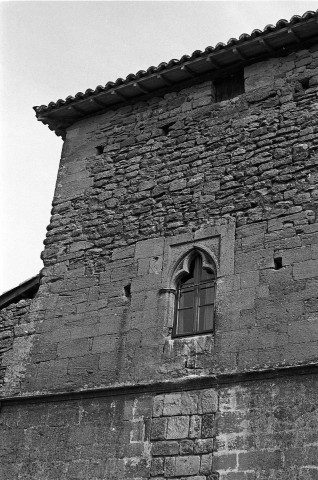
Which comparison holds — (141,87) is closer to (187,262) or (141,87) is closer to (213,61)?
(213,61)

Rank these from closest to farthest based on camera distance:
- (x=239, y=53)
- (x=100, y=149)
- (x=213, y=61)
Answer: (x=239, y=53) < (x=213, y=61) < (x=100, y=149)

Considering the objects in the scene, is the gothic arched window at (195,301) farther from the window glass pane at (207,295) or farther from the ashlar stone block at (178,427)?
the ashlar stone block at (178,427)

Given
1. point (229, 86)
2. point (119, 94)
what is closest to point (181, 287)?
point (229, 86)

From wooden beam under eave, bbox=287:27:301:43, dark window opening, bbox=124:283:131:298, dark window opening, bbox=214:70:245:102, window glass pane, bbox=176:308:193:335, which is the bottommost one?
window glass pane, bbox=176:308:193:335

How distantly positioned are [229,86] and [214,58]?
496mm

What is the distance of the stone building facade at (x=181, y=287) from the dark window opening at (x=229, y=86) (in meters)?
0.02

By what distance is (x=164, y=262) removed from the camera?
→ 28.7ft

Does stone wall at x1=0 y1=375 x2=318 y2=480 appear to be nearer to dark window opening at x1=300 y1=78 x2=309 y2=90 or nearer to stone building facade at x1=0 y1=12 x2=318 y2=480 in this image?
stone building facade at x1=0 y1=12 x2=318 y2=480

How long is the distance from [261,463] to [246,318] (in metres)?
1.55

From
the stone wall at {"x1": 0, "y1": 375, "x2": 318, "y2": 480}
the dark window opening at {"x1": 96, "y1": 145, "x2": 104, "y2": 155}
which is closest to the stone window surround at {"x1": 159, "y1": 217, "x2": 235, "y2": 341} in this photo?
the stone wall at {"x1": 0, "y1": 375, "x2": 318, "y2": 480}

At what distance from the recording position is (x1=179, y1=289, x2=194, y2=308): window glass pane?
8.45 m

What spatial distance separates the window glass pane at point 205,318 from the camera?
26.8ft

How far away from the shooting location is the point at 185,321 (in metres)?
8.36

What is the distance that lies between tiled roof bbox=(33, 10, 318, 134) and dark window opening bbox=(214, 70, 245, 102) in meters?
0.21
